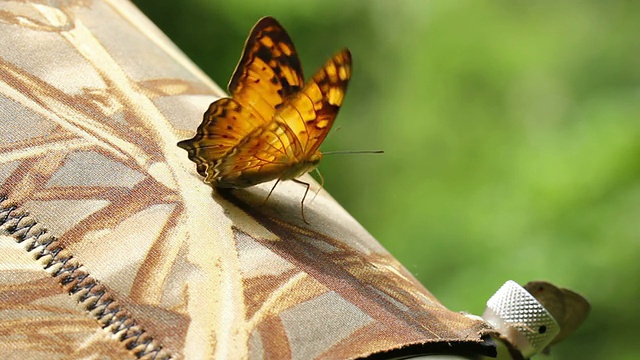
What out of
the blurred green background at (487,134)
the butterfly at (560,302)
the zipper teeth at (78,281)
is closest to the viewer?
the zipper teeth at (78,281)

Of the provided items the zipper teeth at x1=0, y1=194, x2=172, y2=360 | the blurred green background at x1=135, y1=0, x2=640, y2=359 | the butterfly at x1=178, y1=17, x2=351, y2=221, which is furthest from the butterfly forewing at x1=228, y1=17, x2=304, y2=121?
the blurred green background at x1=135, y1=0, x2=640, y2=359

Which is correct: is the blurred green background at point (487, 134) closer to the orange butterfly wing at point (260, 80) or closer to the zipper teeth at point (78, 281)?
the orange butterfly wing at point (260, 80)

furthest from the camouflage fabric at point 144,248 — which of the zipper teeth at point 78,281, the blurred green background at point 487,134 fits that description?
the blurred green background at point 487,134

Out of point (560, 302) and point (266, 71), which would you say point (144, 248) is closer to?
point (266, 71)

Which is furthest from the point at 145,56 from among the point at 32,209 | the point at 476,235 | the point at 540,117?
the point at 540,117

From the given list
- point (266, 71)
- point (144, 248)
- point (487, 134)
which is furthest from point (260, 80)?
point (487, 134)

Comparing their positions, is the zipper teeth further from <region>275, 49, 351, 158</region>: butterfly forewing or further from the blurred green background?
the blurred green background
